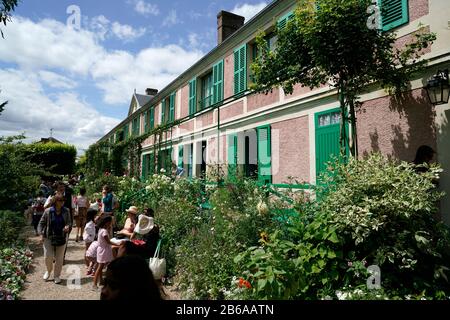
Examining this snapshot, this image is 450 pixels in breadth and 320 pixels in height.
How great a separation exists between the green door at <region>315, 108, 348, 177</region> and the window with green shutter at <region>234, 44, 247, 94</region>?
349 centimetres

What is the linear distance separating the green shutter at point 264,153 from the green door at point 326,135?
183 cm

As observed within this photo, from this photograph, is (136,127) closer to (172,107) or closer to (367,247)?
(172,107)

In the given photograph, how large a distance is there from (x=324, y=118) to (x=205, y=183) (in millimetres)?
3116

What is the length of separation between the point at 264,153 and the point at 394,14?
451 cm

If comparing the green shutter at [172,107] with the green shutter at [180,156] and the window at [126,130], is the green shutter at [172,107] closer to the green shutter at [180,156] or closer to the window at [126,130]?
the green shutter at [180,156]

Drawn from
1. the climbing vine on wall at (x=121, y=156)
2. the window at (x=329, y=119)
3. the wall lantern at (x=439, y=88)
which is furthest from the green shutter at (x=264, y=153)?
the climbing vine on wall at (x=121, y=156)

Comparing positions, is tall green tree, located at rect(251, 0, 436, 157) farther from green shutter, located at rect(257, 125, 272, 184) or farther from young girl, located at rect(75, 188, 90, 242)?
young girl, located at rect(75, 188, 90, 242)

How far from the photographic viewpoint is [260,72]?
17.9 feet

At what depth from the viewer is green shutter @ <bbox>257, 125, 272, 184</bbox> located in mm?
8562

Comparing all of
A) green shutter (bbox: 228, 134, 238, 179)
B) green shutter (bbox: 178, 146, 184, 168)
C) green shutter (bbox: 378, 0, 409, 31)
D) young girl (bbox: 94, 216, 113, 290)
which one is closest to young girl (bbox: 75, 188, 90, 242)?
young girl (bbox: 94, 216, 113, 290)

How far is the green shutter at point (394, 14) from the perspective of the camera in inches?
213

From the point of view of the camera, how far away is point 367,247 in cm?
350
